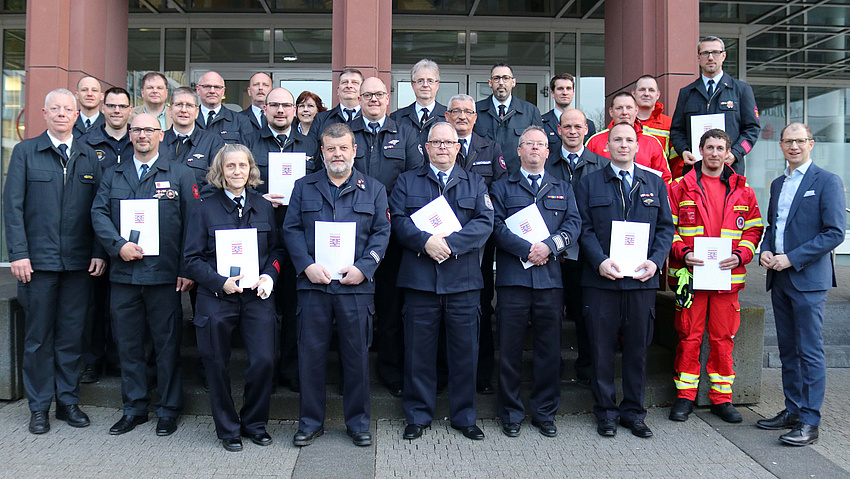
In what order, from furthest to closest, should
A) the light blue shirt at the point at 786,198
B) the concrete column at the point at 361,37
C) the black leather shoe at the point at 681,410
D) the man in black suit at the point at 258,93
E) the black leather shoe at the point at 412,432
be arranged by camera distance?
the concrete column at the point at 361,37, the man in black suit at the point at 258,93, the black leather shoe at the point at 681,410, the light blue shirt at the point at 786,198, the black leather shoe at the point at 412,432

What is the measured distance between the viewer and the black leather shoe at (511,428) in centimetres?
459

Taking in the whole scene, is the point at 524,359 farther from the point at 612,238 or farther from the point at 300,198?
the point at 300,198

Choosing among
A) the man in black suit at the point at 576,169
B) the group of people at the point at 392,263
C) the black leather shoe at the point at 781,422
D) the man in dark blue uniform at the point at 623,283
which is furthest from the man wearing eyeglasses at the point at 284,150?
the black leather shoe at the point at 781,422

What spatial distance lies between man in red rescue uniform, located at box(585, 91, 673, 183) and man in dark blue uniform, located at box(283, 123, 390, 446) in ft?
7.37

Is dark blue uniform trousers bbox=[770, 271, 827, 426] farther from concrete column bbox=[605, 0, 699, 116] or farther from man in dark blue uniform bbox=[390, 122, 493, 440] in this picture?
concrete column bbox=[605, 0, 699, 116]

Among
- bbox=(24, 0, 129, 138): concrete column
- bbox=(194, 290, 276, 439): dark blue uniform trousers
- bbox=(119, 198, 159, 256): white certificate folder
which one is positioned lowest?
bbox=(194, 290, 276, 439): dark blue uniform trousers

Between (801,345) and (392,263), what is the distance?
3.21m

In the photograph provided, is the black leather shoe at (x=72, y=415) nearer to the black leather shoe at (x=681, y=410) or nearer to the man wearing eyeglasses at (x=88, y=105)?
the man wearing eyeglasses at (x=88, y=105)

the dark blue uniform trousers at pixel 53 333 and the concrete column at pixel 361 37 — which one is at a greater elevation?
the concrete column at pixel 361 37

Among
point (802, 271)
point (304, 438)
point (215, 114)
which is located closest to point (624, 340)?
point (802, 271)

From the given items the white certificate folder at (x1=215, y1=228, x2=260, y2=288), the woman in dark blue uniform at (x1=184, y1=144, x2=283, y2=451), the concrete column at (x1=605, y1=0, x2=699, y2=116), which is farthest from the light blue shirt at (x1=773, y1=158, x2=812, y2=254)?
the white certificate folder at (x1=215, y1=228, x2=260, y2=288)

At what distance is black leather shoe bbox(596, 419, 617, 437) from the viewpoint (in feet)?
15.1

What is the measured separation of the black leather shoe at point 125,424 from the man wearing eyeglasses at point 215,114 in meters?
2.53

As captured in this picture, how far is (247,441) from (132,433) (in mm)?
911
